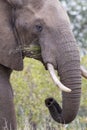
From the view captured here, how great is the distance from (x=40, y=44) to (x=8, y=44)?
46cm

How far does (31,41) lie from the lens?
380 inches

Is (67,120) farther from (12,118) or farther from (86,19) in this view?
(86,19)

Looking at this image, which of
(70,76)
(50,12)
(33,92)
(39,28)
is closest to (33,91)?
(33,92)

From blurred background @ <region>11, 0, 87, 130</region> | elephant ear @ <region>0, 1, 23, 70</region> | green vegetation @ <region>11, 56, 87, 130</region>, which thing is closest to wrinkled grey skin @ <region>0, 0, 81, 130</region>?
elephant ear @ <region>0, 1, 23, 70</region>

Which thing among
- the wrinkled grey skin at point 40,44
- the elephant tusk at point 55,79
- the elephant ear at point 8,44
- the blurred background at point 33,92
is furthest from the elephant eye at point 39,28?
the blurred background at point 33,92

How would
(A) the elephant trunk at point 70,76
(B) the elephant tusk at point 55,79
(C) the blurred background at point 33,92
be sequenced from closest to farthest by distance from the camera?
(B) the elephant tusk at point 55,79, (A) the elephant trunk at point 70,76, (C) the blurred background at point 33,92

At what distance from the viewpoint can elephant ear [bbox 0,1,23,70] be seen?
977 cm

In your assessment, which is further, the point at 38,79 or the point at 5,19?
the point at 38,79

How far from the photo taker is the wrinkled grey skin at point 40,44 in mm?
9203

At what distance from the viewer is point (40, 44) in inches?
374

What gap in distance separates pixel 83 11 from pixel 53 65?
13.5 m

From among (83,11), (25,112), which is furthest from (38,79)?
(83,11)

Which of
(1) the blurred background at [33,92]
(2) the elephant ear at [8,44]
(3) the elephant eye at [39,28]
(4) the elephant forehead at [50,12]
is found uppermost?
(4) the elephant forehead at [50,12]

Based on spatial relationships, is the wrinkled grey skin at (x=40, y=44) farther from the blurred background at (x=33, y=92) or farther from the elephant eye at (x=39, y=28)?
the blurred background at (x=33, y=92)
